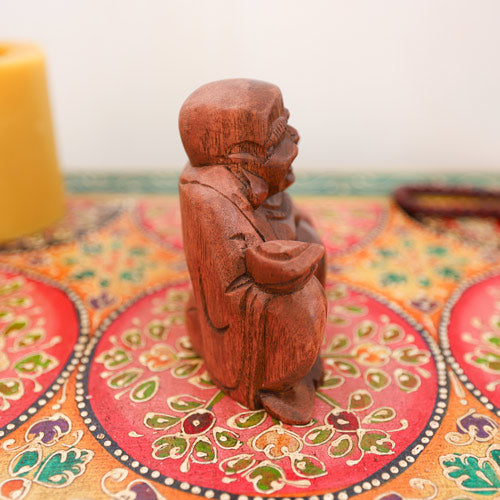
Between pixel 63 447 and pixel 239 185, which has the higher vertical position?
pixel 239 185

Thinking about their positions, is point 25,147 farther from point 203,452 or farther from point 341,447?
point 341,447

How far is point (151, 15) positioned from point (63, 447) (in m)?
1.07

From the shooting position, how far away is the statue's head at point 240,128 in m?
0.78

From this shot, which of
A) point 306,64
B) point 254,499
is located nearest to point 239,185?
point 254,499

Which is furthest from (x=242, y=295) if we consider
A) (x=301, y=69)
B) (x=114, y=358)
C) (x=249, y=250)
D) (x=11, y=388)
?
(x=301, y=69)

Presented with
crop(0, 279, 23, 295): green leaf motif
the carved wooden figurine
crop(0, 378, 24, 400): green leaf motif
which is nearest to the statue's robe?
the carved wooden figurine

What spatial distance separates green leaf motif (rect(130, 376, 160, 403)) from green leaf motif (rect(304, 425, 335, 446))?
0.80ft

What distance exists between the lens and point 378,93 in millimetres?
1543

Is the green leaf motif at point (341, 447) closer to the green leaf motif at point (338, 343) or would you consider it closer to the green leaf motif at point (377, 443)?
the green leaf motif at point (377, 443)

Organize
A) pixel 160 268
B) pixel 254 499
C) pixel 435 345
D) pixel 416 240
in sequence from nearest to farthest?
1. pixel 254 499
2. pixel 435 345
3. pixel 160 268
4. pixel 416 240

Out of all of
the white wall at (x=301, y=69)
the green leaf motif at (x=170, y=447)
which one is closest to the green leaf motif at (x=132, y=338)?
the green leaf motif at (x=170, y=447)

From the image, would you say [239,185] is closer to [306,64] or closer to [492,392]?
[492,392]

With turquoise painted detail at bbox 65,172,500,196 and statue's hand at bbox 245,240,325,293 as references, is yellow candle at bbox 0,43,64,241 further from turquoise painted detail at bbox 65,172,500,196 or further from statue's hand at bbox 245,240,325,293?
statue's hand at bbox 245,240,325,293

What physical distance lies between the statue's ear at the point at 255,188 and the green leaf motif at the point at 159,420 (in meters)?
0.33
